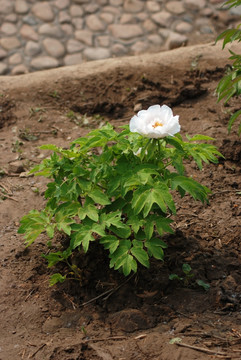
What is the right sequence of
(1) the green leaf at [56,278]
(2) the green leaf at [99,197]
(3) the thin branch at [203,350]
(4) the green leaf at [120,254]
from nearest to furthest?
1. (3) the thin branch at [203,350]
2. (4) the green leaf at [120,254]
3. (2) the green leaf at [99,197]
4. (1) the green leaf at [56,278]

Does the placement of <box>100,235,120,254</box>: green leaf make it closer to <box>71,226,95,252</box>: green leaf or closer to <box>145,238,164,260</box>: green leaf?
<box>71,226,95,252</box>: green leaf

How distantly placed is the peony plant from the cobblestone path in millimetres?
3654

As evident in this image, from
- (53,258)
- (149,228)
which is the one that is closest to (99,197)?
(149,228)

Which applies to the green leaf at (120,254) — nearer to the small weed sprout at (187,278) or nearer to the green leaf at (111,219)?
the green leaf at (111,219)

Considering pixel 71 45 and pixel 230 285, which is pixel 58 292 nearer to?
pixel 230 285

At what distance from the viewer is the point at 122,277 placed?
3469mm

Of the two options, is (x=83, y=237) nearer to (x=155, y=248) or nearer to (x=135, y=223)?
(x=135, y=223)

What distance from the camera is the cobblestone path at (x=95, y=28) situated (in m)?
6.79

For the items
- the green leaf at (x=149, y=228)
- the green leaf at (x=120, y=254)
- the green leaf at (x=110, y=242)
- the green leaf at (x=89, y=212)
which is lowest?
the green leaf at (x=120, y=254)

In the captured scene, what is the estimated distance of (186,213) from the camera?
4.05m

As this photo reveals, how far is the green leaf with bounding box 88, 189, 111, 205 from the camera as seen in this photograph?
3.21 meters

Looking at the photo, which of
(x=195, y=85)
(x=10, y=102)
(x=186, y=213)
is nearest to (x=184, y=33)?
(x=195, y=85)

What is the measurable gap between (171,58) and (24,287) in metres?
3.49

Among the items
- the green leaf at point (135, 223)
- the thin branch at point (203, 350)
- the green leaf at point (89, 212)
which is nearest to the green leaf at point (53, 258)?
the green leaf at point (89, 212)
